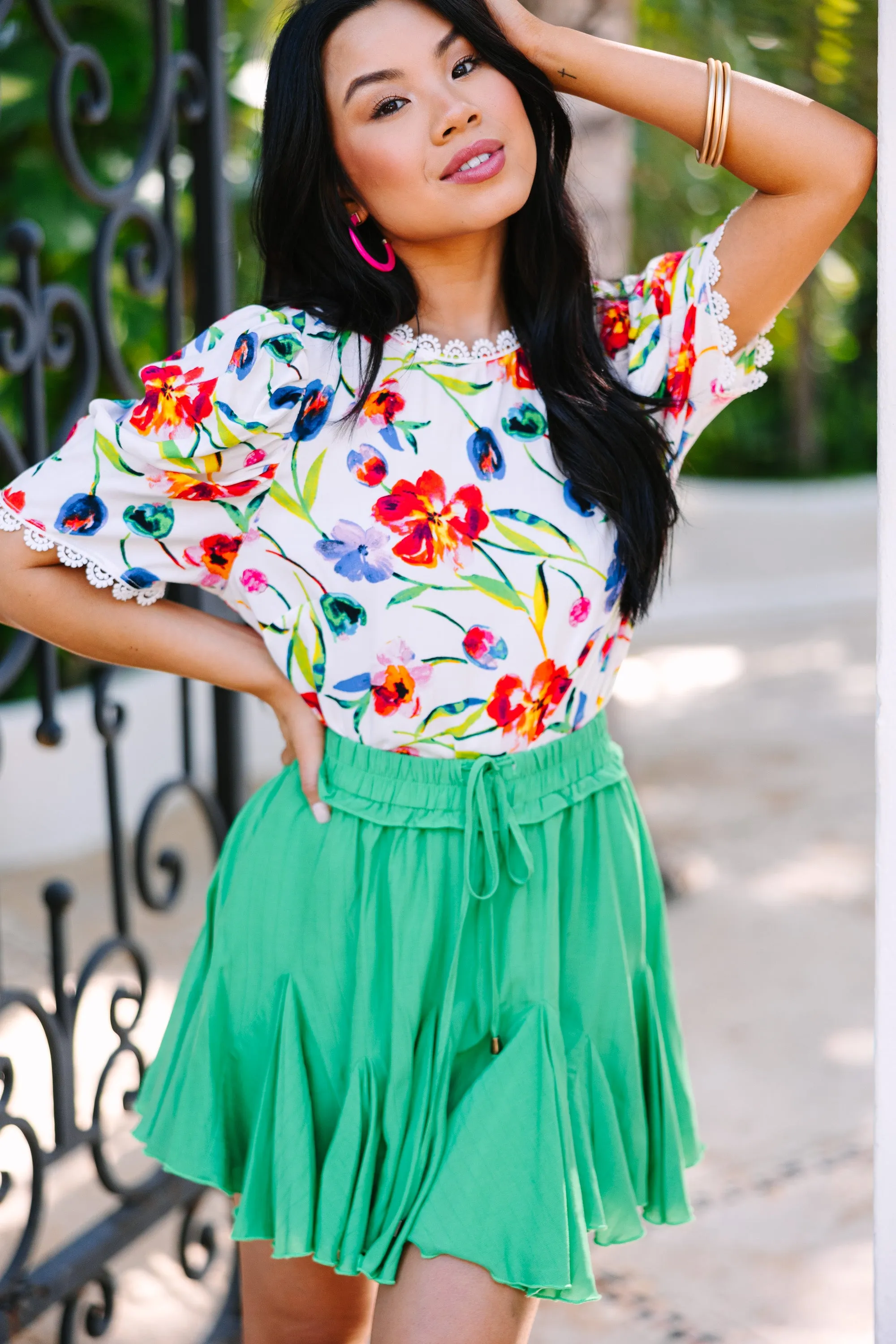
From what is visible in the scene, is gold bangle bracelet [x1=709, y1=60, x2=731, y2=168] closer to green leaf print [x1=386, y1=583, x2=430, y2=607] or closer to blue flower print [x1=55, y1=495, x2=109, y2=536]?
green leaf print [x1=386, y1=583, x2=430, y2=607]

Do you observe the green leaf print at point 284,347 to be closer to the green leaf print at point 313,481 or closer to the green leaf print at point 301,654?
the green leaf print at point 313,481

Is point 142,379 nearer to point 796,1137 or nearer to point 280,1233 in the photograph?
point 280,1233

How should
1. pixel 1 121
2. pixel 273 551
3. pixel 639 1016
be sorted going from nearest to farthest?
pixel 273 551, pixel 639 1016, pixel 1 121

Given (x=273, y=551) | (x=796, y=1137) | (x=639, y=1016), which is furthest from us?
(x=796, y=1137)

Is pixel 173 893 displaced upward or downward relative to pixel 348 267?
downward

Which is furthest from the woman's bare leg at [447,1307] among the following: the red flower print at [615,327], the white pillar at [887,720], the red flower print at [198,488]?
the red flower print at [615,327]

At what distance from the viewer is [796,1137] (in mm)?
2990

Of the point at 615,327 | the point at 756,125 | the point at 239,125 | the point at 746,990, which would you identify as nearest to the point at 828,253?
the point at 239,125

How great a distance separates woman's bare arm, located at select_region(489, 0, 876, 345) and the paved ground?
1802mm

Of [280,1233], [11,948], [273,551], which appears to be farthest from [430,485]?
[11,948]

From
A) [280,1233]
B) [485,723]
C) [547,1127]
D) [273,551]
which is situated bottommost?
[280,1233]

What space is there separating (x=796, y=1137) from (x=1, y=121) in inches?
140

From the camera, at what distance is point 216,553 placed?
1727 mm

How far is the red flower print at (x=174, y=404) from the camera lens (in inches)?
62.6
